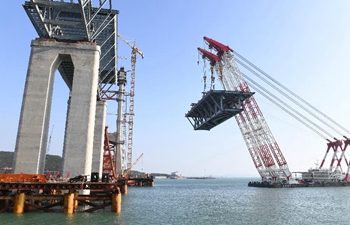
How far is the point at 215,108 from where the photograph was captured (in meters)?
40.9

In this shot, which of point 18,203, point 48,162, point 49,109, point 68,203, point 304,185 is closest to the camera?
point 18,203

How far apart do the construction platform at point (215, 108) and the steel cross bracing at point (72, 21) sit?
1616cm

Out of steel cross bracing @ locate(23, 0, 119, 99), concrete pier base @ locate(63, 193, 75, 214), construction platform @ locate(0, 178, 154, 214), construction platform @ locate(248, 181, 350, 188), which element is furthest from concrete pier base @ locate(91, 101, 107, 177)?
construction platform @ locate(248, 181, 350, 188)

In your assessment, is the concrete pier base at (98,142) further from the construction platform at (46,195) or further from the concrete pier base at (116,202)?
the concrete pier base at (116,202)

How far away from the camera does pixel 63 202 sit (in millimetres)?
26734

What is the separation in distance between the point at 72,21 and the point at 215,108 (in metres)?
23.3

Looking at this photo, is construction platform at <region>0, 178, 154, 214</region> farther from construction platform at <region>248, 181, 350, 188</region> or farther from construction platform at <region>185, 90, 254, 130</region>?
construction platform at <region>248, 181, 350, 188</region>

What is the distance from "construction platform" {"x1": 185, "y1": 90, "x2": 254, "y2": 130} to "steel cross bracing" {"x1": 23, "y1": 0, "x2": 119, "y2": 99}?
16.2 meters

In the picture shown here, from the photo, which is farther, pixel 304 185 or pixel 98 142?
pixel 304 185

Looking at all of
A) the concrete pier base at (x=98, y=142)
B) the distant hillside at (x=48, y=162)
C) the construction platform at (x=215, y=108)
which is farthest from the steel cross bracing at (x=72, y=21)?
the distant hillside at (x=48, y=162)

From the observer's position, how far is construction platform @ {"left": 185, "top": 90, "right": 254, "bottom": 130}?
39094 mm

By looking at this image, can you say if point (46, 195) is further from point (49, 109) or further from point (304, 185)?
point (304, 185)

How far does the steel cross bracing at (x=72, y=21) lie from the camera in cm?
3203

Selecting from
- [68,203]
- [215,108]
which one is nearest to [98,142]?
[215,108]
